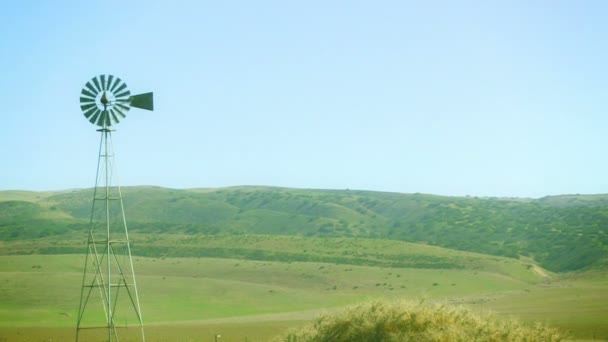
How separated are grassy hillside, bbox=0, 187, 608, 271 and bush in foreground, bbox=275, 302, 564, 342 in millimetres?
52895

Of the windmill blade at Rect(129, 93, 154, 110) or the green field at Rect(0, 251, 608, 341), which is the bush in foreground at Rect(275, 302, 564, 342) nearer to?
the windmill blade at Rect(129, 93, 154, 110)

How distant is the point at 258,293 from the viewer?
5541 cm

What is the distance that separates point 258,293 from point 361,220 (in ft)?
247

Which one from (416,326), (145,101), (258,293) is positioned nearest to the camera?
(416,326)

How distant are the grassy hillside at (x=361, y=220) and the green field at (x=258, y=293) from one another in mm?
15969

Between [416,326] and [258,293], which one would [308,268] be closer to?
[258,293]

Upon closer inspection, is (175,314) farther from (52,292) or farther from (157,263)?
(157,263)

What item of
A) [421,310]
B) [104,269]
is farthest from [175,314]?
[421,310]

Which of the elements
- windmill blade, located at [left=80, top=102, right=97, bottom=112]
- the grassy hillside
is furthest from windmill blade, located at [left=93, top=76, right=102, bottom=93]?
the grassy hillside

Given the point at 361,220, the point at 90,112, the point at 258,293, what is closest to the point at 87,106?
the point at 90,112

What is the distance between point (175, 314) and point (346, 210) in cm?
9022

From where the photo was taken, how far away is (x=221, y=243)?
80.3 meters

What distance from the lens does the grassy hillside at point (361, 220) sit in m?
86.2

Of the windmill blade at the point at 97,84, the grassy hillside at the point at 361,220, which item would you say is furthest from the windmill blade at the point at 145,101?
the grassy hillside at the point at 361,220
